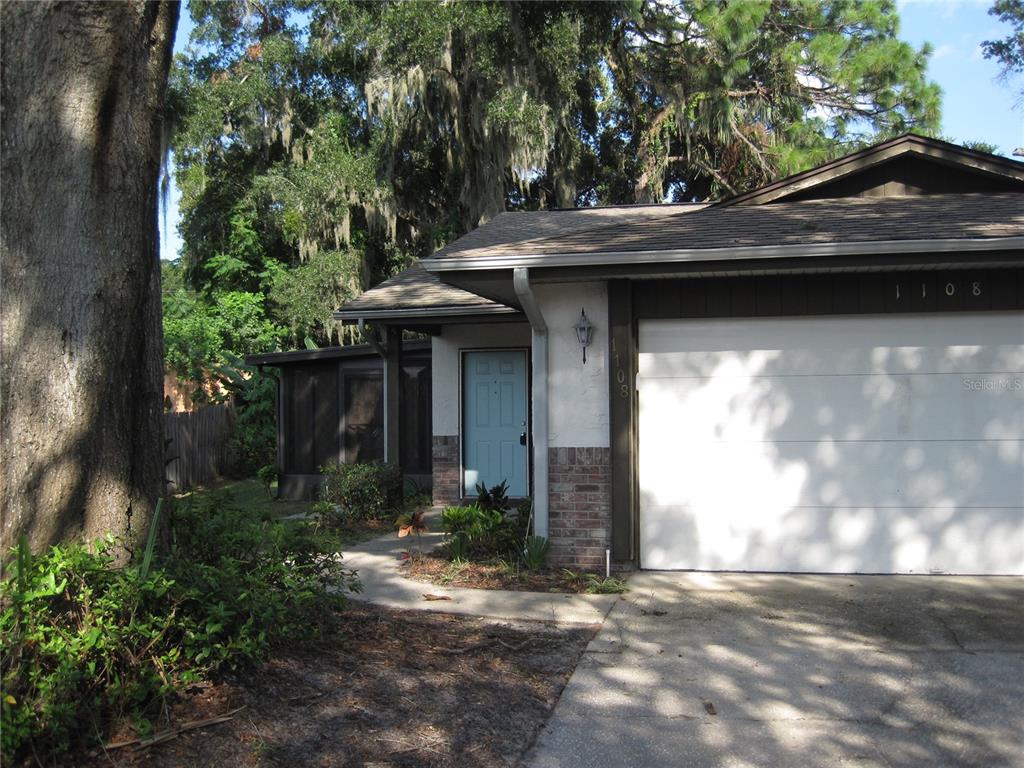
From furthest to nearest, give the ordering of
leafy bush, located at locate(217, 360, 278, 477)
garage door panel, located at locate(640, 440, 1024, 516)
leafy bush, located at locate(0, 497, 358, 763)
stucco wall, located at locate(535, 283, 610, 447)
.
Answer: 1. leafy bush, located at locate(217, 360, 278, 477)
2. stucco wall, located at locate(535, 283, 610, 447)
3. garage door panel, located at locate(640, 440, 1024, 516)
4. leafy bush, located at locate(0, 497, 358, 763)

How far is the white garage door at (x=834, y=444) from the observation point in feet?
25.4

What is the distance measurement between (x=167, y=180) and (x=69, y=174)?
17615 millimetres

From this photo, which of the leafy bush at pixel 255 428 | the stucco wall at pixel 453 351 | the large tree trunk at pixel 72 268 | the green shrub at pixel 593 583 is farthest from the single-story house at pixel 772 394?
the leafy bush at pixel 255 428

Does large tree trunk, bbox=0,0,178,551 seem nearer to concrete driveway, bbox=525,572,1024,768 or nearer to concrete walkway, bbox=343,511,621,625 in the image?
concrete driveway, bbox=525,572,1024,768

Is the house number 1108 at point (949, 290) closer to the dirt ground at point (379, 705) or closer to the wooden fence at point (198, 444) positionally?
the dirt ground at point (379, 705)

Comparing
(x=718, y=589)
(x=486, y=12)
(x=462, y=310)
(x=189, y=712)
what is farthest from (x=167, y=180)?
(x=189, y=712)

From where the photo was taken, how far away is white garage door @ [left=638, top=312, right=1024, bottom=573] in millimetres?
7750

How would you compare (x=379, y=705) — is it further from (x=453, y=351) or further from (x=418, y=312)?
(x=453, y=351)

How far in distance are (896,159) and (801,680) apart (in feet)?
19.4

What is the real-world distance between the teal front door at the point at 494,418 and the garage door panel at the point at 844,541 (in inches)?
195

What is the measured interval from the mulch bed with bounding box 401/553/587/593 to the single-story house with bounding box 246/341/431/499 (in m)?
5.98

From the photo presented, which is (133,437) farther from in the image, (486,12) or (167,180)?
(167,180)

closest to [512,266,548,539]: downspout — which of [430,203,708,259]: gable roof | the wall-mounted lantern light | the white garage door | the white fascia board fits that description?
the wall-mounted lantern light

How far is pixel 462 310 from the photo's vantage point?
11555 mm
